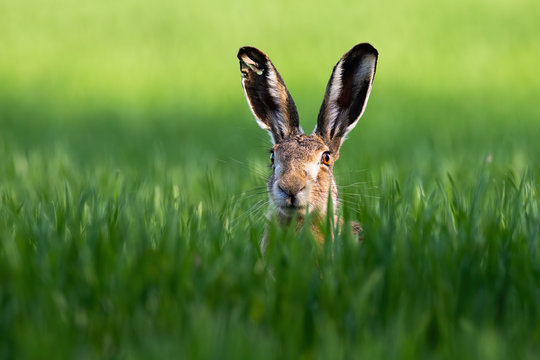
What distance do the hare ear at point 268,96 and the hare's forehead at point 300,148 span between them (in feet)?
0.77

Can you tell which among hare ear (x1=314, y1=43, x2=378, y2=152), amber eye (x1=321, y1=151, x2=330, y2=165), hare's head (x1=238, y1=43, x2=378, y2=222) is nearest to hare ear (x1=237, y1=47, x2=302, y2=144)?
hare's head (x1=238, y1=43, x2=378, y2=222)

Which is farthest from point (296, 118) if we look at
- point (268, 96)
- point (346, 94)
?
point (346, 94)

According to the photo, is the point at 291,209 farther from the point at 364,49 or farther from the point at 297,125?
the point at 364,49

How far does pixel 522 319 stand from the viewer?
265 centimetres

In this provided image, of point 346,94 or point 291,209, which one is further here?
point 346,94

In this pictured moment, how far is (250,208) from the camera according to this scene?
4812mm

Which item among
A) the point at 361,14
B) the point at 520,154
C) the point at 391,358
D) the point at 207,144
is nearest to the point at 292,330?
the point at 391,358

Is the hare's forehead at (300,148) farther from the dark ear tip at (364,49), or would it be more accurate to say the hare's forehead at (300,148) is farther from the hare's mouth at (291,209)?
the dark ear tip at (364,49)

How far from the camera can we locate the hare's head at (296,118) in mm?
4473

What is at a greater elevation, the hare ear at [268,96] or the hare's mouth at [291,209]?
the hare ear at [268,96]

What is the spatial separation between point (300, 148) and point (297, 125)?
0.46 metres

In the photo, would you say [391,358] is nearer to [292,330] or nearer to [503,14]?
[292,330]

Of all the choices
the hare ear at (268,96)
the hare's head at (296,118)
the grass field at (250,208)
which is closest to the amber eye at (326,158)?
the hare's head at (296,118)

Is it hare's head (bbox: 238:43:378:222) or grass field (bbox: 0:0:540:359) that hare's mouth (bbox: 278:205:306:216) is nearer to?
hare's head (bbox: 238:43:378:222)
